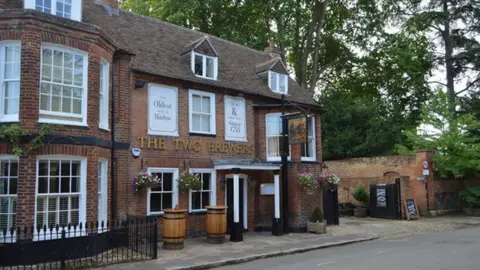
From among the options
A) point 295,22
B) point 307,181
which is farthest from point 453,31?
point 307,181

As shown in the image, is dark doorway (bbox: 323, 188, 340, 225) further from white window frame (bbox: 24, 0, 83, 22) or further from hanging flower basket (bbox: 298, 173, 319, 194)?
white window frame (bbox: 24, 0, 83, 22)

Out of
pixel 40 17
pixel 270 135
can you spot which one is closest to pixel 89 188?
pixel 40 17

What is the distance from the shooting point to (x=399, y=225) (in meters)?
20.0

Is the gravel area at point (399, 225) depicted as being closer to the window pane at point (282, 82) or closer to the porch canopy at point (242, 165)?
the porch canopy at point (242, 165)

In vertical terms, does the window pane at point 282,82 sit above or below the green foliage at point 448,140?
above

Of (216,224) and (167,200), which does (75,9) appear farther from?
(216,224)

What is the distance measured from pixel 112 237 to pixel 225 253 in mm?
3372

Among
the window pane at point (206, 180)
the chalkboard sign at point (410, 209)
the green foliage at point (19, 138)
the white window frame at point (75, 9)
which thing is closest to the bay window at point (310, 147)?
the window pane at point (206, 180)

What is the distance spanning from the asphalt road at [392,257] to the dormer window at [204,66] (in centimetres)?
788

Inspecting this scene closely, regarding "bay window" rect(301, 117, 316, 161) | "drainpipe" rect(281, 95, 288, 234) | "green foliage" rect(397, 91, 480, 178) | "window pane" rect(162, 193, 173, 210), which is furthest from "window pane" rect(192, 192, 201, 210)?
"green foliage" rect(397, 91, 480, 178)

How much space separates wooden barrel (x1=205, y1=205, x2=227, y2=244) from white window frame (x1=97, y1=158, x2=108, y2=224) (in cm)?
335

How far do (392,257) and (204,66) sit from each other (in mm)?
9714

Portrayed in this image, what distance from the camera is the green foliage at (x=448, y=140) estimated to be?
23656 millimetres

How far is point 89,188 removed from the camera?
12125 mm
